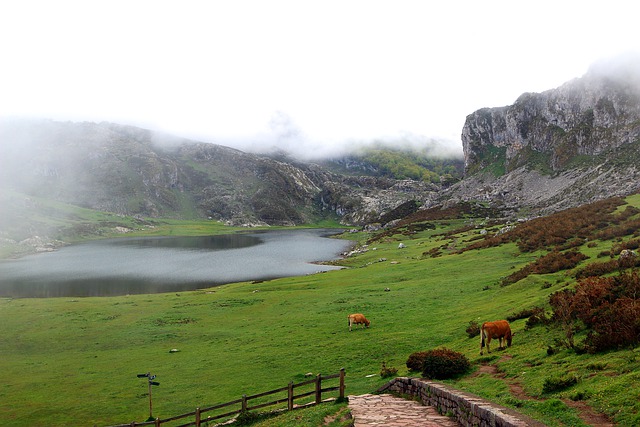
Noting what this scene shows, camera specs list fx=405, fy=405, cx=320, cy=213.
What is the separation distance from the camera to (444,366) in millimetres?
20000

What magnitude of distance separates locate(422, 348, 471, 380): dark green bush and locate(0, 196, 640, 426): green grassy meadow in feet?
3.29

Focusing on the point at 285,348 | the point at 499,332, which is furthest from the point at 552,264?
the point at 285,348

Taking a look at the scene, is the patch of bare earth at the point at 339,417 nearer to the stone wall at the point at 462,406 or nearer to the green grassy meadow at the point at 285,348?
the green grassy meadow at the point at 285,348

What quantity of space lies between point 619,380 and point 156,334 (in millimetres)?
44704

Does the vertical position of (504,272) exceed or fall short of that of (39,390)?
it exceeds it

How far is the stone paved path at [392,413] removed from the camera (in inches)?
597

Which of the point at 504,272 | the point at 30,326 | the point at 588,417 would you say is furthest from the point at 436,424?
the point at 30,326

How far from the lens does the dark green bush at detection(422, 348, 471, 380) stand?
65.3ft

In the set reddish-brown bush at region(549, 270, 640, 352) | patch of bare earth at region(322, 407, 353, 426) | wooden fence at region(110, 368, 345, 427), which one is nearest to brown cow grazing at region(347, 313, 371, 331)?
wooden fence at region(110, 368, 345, 427)

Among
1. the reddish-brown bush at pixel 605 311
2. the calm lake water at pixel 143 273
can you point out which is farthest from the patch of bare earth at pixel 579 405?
→ the calm lake water at pixel 143 273

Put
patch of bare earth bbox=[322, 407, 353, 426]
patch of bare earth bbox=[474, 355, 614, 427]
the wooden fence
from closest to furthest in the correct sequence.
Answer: patch of bare earth bbox=[474, 355, 614, 427] < patch of bare earth bbox=[322, 407, 353, 426] < the wooden fence

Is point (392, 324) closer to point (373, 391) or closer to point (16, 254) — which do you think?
point (373, 391)

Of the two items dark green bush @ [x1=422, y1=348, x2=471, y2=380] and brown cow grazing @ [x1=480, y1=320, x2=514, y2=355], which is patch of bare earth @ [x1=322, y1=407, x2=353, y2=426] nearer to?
dark green bush @ [x1=422, y1=348, x2=471, y2=380]

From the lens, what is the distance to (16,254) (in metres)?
184
